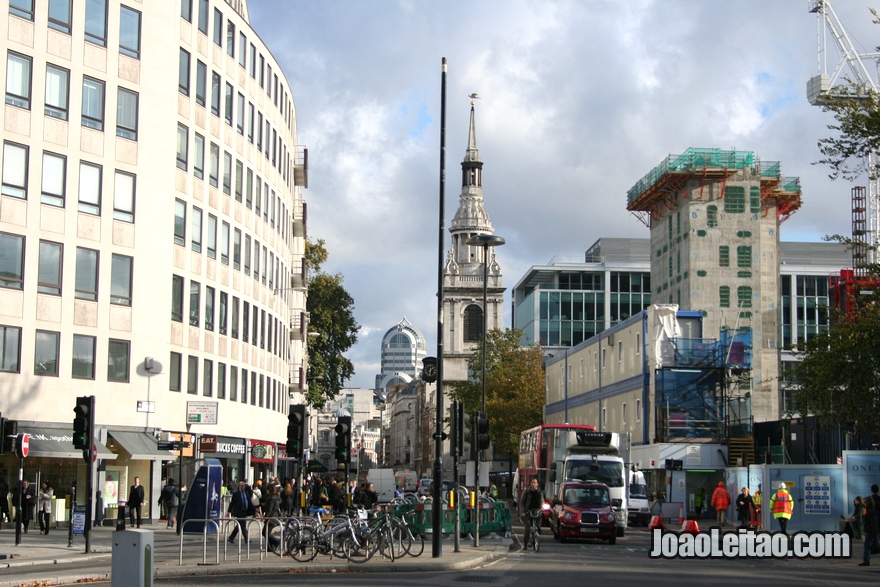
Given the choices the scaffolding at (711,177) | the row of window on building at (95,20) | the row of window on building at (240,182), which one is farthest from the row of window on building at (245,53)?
the scaffolding at (711,177)

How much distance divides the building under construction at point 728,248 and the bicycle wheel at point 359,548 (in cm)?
6450

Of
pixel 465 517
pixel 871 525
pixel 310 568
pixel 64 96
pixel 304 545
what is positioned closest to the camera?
pixel 310 568

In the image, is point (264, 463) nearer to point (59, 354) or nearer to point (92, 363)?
point (92, 363)

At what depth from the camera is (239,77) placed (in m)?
49.2

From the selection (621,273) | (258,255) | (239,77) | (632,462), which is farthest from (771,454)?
(621,273)

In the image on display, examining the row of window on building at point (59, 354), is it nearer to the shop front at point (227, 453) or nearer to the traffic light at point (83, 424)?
the shop front at point (227, 453)

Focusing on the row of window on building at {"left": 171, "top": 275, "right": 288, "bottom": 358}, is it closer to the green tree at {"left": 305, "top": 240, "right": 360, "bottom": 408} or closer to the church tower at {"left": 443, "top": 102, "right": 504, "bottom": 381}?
the green tree at {"left": 305, "top": 240, "right": 360, "bottom": 408}

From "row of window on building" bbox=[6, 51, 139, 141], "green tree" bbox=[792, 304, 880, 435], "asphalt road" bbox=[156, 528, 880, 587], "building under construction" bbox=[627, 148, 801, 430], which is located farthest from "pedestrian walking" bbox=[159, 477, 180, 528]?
"building under construction" bbox=[627, 148, 801, 430]

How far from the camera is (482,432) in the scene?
2772 centimetres

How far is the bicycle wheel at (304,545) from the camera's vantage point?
23578 millimetres

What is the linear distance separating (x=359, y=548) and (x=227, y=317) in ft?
84.7

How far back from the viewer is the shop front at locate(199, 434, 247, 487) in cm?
4506

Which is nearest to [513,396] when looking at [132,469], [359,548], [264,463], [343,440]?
[264,463]

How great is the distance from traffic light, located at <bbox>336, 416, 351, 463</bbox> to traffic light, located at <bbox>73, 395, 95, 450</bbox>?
218 inches
